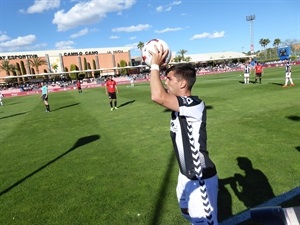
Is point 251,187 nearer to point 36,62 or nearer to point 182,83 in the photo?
point 182,83

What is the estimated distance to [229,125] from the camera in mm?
10531

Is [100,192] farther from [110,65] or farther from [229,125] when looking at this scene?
[110,65]

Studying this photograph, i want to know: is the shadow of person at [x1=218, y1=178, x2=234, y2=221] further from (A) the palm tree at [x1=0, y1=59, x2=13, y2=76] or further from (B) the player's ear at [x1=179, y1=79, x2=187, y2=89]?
(A) the palm tree at [x1=0, y1=59, x2=13, y2=76]

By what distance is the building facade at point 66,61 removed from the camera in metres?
91.8

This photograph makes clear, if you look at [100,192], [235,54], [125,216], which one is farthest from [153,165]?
[235,54]

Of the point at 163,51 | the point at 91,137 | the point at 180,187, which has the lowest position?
the point at 91,137

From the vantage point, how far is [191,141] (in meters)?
2.83

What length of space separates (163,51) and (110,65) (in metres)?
103

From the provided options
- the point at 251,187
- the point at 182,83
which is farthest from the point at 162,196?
the point at 182,83

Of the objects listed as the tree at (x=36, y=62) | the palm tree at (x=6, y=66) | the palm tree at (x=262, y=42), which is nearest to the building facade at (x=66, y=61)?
the palm tree at (x=6, y=66)

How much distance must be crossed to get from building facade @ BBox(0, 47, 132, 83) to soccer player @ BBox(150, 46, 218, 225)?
8629 cm

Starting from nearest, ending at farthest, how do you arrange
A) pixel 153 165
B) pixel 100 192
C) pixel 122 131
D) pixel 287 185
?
pixel 287 185 → pixel 100 192 → pixel 153 165 → pixel 122 131

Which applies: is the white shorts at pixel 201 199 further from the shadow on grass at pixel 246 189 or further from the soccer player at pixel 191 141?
the shadow on grass at pixel 246 189

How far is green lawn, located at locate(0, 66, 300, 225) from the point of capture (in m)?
5.05
